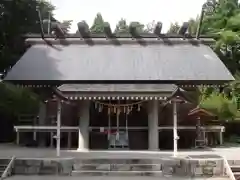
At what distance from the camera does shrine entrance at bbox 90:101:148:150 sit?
58.7 feet

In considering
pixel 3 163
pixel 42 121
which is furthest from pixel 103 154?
pixel 42 121

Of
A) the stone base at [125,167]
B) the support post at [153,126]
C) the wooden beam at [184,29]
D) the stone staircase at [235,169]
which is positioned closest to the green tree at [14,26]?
the wooden beam at [184,29]

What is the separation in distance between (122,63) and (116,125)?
3.91 m

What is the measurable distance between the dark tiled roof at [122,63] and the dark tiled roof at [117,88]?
2.53 ft

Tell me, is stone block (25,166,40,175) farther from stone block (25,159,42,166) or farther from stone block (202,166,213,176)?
stone block (202,166,213,176)

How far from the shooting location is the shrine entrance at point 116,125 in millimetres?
17891

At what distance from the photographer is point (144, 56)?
21359mm

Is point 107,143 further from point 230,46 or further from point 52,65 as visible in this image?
point 230,46

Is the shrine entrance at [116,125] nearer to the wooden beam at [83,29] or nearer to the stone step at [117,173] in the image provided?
the stone step at [117,173]

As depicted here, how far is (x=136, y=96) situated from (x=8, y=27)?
1380 centimetres

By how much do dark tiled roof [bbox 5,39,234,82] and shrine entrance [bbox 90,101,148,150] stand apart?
172cm

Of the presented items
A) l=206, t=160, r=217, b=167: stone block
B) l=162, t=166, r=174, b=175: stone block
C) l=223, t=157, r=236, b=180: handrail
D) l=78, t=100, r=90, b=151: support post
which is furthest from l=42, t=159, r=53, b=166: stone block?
l=223, t=157, r=236, b=180: handrail

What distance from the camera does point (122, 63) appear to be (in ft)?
67.8

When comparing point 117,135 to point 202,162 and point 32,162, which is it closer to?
point 32,162
